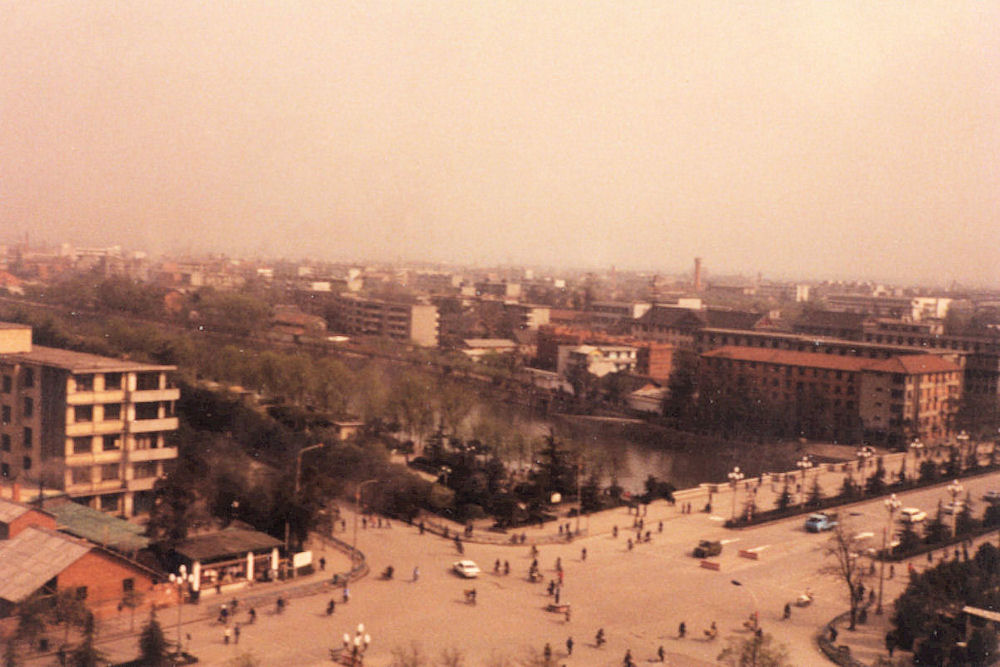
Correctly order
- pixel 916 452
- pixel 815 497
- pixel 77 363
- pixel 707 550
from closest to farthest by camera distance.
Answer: pixel 707 550
pixel 77 363
pixel 815 497
pixel 916 452

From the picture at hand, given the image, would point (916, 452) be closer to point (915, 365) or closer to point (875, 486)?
point (875, 486)

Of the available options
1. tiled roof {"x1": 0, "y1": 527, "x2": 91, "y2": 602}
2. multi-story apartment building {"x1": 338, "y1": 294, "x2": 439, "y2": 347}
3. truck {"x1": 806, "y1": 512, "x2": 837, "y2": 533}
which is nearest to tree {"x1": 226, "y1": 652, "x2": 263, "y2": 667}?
tiled roof {"x1": 0, "y1": 527, "x2": 91, "y2": 602}

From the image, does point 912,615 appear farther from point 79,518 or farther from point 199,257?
point 199,257

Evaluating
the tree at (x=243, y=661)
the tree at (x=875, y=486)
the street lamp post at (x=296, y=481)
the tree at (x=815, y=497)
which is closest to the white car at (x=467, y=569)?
the street lamp post at (x=296, y=481)

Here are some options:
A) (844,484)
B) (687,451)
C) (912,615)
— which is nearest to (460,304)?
(687,451)

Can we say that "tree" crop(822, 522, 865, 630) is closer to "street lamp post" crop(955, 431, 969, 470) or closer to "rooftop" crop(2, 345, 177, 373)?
"rooftop" crop(2, 345, 177, 373)

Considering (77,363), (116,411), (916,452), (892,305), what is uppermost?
(892,305)

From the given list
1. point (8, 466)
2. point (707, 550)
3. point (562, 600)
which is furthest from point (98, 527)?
point (707, 550)

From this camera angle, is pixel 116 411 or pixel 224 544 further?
pixel 116 411
